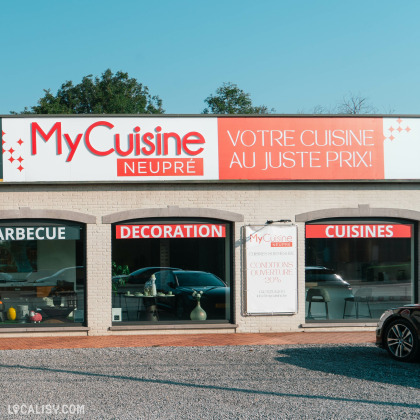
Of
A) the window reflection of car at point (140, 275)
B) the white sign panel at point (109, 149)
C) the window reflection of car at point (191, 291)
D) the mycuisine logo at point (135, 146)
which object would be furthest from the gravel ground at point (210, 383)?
the mycuisine logo at point (135, 146)

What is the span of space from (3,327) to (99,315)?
7.47ft

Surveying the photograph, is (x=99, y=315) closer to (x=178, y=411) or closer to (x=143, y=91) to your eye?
(x=178, y=411)

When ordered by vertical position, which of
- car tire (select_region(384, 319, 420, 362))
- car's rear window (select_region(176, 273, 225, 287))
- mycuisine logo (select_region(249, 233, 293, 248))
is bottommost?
car tire (select_region(384, 319, 420, 362))

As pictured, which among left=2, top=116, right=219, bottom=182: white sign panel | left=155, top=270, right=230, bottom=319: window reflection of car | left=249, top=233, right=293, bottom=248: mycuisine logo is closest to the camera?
left=2, top=116, right=219, bottom=182: white sign panel

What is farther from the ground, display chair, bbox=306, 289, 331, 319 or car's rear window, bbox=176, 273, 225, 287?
car's rear window, bbox=176, 273, 225, 287

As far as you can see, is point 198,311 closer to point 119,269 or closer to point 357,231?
point 119,269

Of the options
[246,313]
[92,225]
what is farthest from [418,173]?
[92,225]

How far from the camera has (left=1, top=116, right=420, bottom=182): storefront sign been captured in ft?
48.1

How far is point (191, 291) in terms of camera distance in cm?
1525

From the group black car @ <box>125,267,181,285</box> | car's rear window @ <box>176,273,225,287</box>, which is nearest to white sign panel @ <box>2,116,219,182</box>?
black car @ <box>125,267,181,285</box>

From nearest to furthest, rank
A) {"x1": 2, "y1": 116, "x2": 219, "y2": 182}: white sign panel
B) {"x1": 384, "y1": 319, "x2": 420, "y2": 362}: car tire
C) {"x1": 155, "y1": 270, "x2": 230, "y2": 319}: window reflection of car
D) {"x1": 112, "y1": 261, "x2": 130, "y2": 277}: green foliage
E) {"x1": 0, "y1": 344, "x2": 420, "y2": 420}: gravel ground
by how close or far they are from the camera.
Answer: {"x1": 0, "y1": 344, "x2": 420, "y2": 420}: gravel ground, {"x1": 384, "y1": 319, "x2": 420, "y2": 362}: car tire, {"x1": 2, "y1": 116, "x2": 219, "y2": 182}: white sign panel, {"x1": 112, "y1": 261, "x2": 130, "y2": 277}: green foliage, {"x1": 155, "y1": 270, "x2": 230, "y2": 319}: window reflection of car

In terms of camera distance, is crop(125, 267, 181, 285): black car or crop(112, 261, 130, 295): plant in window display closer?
crop(112, 261, 130, 295): plant in window display

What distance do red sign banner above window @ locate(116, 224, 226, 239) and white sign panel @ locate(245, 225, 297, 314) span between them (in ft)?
3.27

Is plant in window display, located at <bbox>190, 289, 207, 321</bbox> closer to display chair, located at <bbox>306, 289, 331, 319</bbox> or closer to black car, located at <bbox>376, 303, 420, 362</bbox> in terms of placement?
display chair, located at <bbox>306, 289, 331, 319</bbox>
